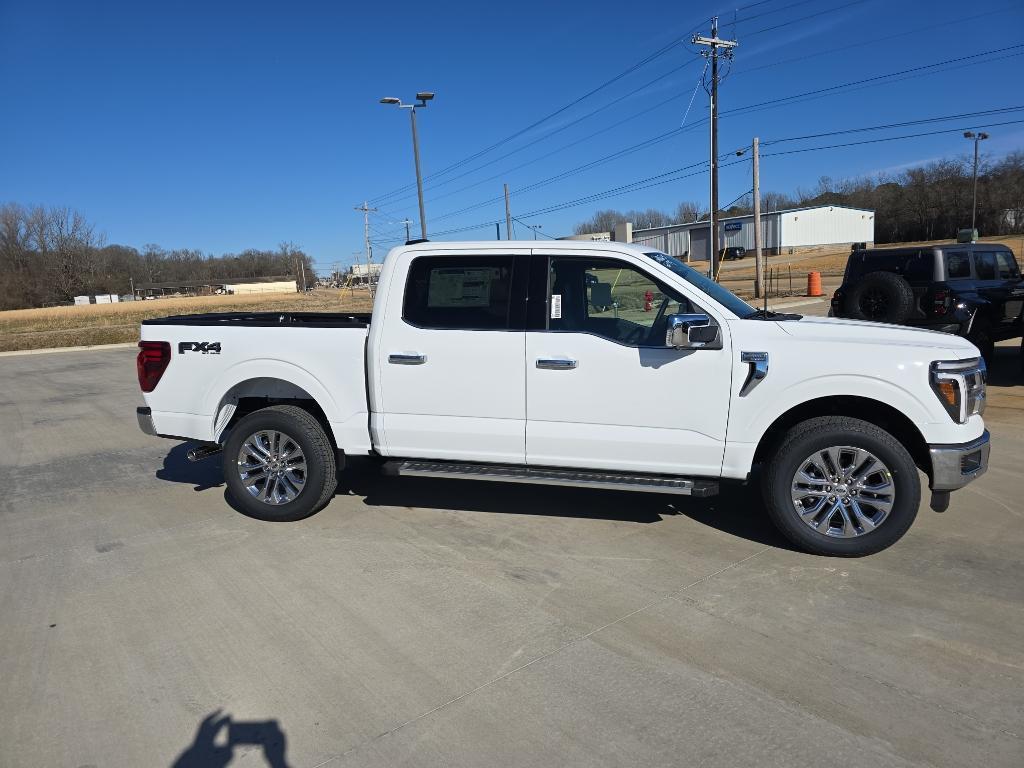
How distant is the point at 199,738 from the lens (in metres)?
2.85

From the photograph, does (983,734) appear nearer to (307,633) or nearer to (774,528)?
(774,528)

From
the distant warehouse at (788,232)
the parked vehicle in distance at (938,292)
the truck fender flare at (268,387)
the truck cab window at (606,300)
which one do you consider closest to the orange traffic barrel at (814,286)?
the parked vehicle in distance at (938,292)

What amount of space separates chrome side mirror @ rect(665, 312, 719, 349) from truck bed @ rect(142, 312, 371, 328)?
2.30m

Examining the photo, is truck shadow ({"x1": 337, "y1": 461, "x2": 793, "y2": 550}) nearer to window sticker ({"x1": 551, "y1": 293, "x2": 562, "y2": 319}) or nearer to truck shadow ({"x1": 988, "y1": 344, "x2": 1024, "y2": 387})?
window sticker ({"x1": 551, "y1": 293, "x2": 562, "y2": 319})

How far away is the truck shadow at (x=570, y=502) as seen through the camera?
5.20 m

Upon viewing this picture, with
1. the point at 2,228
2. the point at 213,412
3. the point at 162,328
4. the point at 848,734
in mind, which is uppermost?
the point at 2,228

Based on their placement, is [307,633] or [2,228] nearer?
[307,633]

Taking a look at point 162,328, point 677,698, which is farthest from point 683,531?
point 162,328

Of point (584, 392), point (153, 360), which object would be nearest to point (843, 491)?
point (584, 392)

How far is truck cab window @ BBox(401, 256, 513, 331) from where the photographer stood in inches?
193

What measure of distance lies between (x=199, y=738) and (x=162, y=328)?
11.8ft

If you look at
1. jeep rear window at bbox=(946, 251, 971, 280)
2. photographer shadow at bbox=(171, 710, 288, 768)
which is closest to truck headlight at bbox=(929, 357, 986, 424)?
photographer shadow at bbox=(171, 710, 288, 768)

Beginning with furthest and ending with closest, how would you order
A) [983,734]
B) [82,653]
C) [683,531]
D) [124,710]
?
[683,531] < [82,653] < [124,710] < [983,734]

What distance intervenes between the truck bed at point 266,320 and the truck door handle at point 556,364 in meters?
1.45
